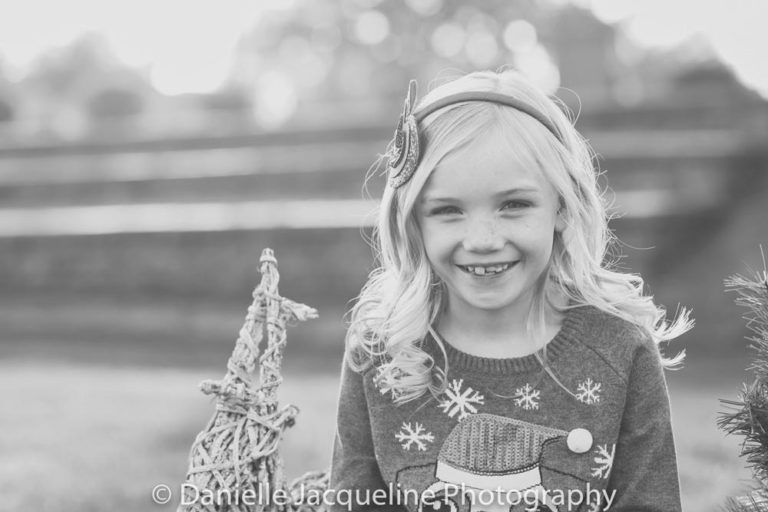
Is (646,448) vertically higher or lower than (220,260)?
lower

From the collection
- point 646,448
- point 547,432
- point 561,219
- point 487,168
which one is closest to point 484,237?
point 487,168

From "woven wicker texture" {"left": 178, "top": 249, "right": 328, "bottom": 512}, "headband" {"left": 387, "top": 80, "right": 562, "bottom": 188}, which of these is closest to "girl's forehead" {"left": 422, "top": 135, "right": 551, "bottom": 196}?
"headband" {"left": 387, "top": 80, "right": 562, "bottom": 188}

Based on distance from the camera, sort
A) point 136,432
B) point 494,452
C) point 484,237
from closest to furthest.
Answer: point 484,237, point 494,452, point 136,432

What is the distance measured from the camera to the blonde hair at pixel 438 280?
2.04 m

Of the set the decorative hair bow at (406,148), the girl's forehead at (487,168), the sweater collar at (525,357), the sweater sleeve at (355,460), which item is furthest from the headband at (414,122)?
the sweater sleeve at (355,460)

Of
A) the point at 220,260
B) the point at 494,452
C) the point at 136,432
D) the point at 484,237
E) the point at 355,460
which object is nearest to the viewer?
the point at 484,237

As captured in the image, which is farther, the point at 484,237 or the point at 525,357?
the point at 525,357

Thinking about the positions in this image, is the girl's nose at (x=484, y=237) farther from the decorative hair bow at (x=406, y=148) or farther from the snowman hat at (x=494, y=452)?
the snowman hat at (x=494, y=452)

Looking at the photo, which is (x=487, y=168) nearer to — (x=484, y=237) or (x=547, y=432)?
(x=484, y=237)

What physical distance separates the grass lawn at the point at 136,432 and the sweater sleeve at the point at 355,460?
1.24m

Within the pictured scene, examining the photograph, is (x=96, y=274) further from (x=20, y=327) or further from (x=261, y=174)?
(x=261, y=174)

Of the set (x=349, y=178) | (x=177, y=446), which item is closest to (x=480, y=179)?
(x=177, y=446)

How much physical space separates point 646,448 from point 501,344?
16.7 inches

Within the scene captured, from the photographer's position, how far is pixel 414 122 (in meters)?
2.11
